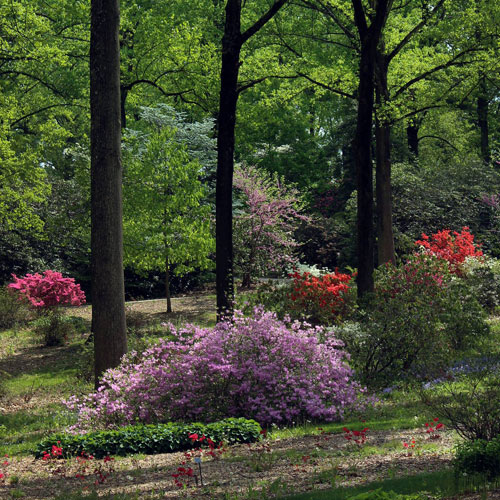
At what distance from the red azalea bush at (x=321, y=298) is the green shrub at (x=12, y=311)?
895cm

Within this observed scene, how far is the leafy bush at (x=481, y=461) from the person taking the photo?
5316 millimetres

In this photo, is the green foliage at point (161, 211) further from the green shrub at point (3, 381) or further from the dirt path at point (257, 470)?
the dirt path at point (257, 470)

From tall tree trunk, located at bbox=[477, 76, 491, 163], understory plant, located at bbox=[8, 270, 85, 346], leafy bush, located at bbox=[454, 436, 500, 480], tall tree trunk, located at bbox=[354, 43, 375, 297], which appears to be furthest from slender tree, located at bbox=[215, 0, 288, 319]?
tall tree trunk, located at bbox=[477, 76, 491, 163]

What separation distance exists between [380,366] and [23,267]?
1635cm

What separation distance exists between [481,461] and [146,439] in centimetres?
409

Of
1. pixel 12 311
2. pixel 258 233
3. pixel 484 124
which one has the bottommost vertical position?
pixel 12 311

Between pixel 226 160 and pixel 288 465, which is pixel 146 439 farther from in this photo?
pixel 226 160

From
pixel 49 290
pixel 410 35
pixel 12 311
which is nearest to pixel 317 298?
pixel 49 290

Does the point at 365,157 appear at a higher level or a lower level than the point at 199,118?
lower

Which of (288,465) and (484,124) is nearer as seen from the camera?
(288,465)

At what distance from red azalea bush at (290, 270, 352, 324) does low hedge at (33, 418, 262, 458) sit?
7.83 metres

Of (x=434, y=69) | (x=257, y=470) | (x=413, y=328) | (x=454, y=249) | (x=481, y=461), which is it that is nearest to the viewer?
(x=481, y=461)

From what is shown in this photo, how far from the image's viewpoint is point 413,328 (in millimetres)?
11945

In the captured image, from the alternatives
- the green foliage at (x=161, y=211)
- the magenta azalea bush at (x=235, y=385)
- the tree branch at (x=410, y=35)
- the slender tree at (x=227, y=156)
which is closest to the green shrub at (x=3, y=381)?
the magenta azalea bush at (x=235, y=385)
